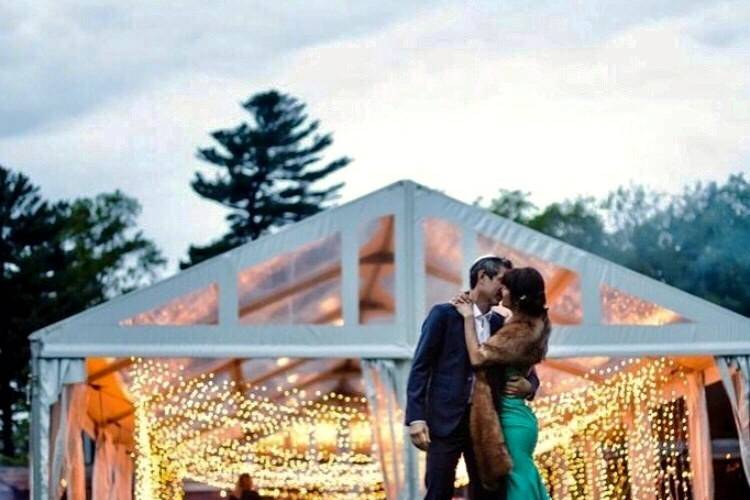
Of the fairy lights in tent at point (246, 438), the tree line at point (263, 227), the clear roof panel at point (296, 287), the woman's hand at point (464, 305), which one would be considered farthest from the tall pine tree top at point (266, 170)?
the woman's hand at point (464, 305)

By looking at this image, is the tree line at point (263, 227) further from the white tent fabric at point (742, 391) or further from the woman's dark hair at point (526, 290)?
the woman's dark hair at point (526, 290)

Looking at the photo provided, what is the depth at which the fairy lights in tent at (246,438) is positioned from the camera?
11.3m

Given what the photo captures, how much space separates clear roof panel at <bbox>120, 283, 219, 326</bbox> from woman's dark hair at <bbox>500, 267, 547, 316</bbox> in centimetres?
511

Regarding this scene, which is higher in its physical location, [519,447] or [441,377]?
[441,377]

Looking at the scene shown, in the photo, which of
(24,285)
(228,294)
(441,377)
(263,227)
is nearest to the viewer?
(441,377)

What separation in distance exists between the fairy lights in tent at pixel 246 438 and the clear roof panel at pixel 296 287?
1182 millimetres

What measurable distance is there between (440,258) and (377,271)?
1.61 feet

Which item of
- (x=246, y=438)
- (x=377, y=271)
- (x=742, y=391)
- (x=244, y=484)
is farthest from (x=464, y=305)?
(x=246, y=438)

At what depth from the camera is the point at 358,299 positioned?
9531 mm

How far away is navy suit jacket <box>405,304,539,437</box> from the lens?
440 centimetres

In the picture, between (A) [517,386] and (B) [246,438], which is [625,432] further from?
(A) [517,386]

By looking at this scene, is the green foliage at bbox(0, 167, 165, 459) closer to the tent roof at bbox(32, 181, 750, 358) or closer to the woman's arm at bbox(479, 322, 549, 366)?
the tent roof at bbox(32, 181, 750, 358)

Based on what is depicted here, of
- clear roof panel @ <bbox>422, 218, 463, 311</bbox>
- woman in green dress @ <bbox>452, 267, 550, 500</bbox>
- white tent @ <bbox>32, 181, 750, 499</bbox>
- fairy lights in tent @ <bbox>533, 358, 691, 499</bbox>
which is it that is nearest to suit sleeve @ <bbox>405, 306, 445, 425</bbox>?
woman in green dress @ <bbox>452, 267, 550, 500</bbox>

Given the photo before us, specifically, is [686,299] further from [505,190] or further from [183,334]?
[505,190]
